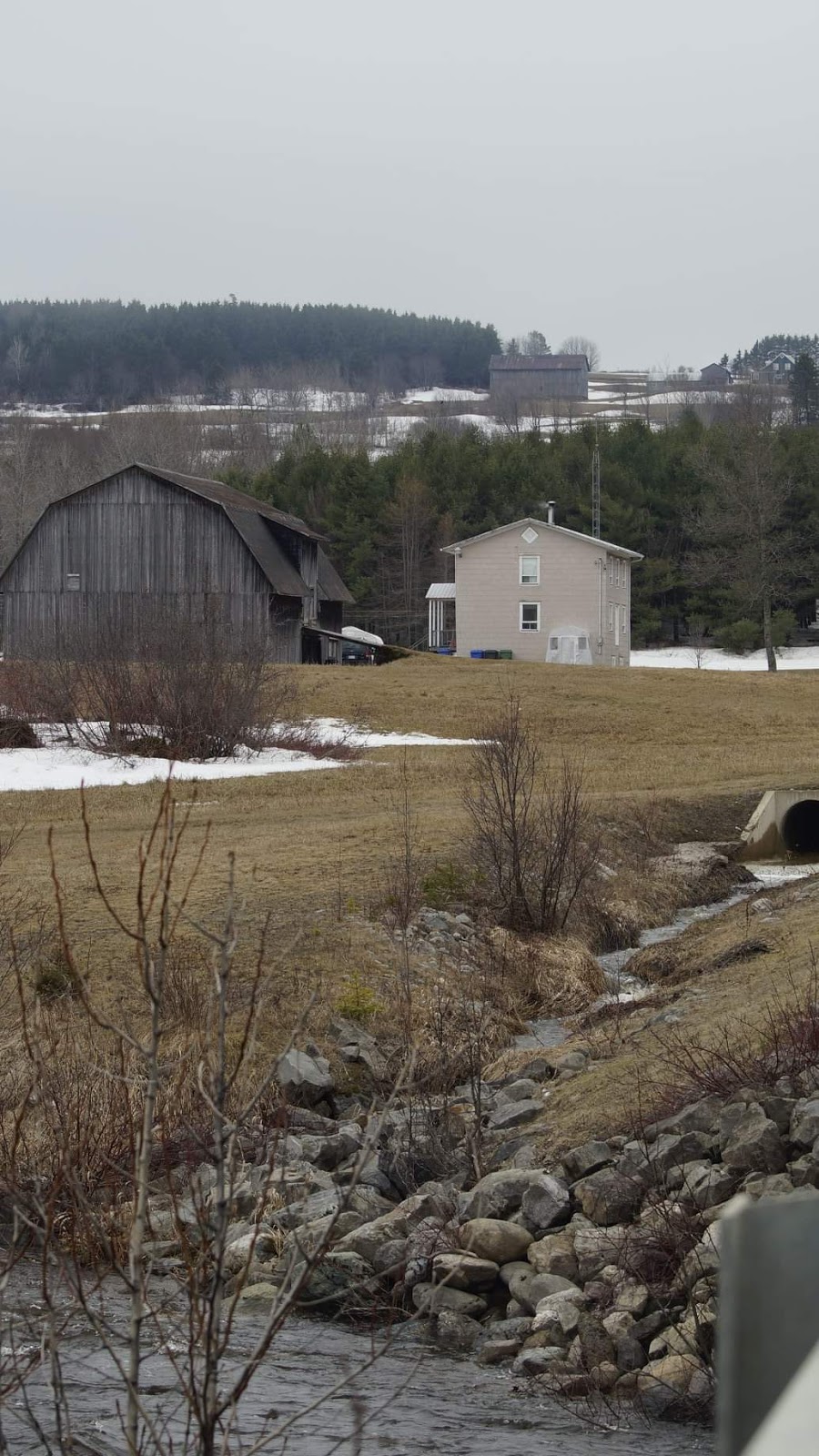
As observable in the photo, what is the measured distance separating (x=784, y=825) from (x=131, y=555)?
3397 centimetres

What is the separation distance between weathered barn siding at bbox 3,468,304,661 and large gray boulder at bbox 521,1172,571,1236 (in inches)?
1852

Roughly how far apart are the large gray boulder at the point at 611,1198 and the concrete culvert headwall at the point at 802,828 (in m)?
20.7

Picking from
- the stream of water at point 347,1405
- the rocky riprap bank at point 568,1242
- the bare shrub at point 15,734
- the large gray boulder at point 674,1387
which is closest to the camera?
the stream of water at point 347,1405

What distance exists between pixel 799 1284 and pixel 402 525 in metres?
83.7

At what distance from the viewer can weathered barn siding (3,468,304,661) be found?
5744cm

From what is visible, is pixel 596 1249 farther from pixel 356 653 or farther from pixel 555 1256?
pixel 356 653

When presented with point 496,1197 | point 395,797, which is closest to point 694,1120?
point 496,1197

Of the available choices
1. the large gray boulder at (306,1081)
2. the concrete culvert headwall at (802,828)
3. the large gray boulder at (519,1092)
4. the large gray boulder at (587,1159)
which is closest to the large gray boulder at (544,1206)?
the large gray boulder at (587,1159)

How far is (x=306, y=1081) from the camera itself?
13.2 meters

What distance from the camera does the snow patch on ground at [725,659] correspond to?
73.6 meters

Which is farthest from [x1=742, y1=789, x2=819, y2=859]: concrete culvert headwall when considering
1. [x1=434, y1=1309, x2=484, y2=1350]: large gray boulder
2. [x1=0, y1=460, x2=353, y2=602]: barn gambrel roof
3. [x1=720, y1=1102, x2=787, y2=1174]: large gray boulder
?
[x1=0, y1=460, x2=353, y2=602]: barn gambrel roof

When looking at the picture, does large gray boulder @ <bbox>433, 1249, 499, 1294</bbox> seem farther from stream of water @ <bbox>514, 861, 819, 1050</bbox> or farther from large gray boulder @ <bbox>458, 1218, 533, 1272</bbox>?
stream of water @ <bbox>514, 861, 819, 1050</bbox>

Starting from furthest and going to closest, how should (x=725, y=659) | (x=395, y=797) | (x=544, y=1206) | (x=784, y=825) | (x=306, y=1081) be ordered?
(x=725, y=659) < (x=784, y=825) < (x=395, y=797) < (x=306, y=1081) < (x=544, y=1206)

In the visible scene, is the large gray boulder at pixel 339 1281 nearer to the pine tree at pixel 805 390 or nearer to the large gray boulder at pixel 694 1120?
the large gray boulder at pixel 694 1120
